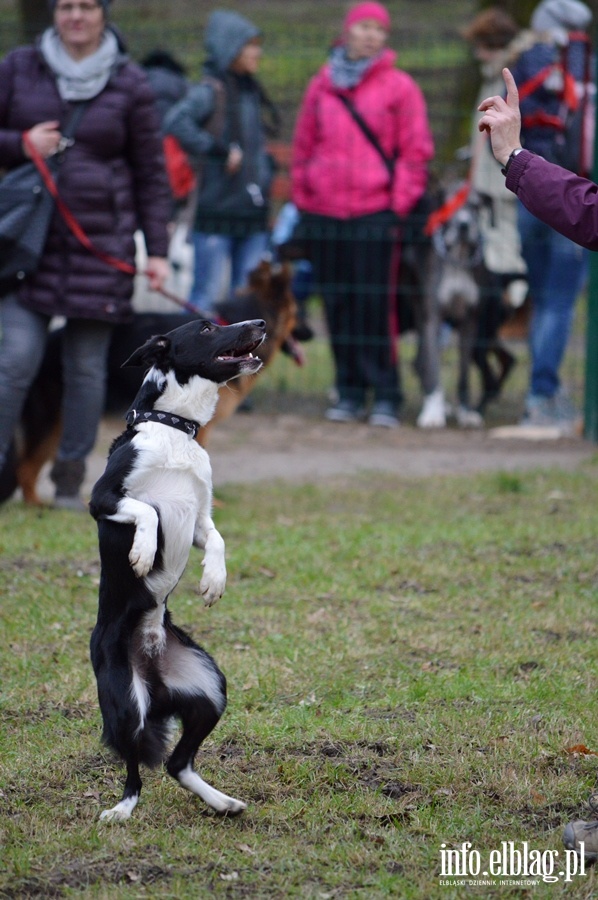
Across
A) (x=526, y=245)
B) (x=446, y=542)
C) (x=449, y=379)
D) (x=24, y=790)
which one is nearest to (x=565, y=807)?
(x=24, y=790)

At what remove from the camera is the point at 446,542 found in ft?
21.2

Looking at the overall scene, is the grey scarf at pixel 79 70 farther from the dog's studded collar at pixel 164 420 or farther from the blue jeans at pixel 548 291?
the blue jeans at pixel 548 291

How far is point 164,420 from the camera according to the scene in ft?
11.7

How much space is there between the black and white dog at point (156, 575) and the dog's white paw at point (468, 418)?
21.5ft

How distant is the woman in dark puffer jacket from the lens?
6.37m

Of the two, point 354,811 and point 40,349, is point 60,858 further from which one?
point 40,349

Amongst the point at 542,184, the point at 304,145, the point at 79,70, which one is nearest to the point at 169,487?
the point at 542,184

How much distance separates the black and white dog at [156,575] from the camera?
3.31 meters

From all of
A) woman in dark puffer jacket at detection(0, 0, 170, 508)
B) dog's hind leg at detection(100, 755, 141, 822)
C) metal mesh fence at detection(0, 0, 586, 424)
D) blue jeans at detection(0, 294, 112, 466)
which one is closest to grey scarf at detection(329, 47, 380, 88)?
metal mesh fence at detection(0, 0, 586, 424)

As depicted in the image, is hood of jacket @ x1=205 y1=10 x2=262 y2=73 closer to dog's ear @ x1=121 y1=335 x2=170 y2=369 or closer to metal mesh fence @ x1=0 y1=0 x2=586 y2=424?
metal mesh fence @ x1=0 y1=0 x2=586 y2=424

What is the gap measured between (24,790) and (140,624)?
0.62 metres

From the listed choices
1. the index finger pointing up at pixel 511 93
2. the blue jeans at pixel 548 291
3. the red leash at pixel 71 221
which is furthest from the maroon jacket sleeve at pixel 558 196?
the blue jeans at pixel 548 291

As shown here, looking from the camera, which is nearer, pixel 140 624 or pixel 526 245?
pixel 140 624

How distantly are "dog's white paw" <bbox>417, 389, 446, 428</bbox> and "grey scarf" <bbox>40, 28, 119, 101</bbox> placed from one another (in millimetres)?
4412
